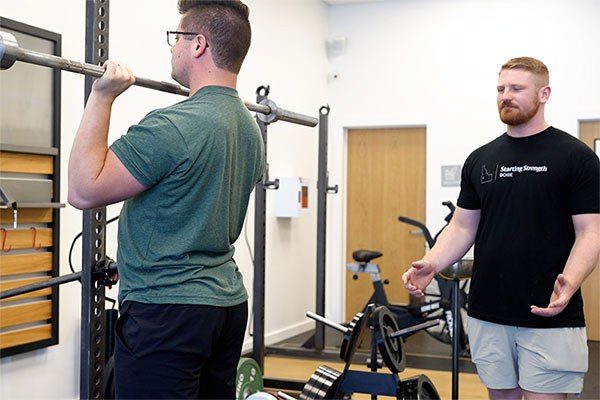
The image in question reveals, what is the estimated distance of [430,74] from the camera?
692 centimetres

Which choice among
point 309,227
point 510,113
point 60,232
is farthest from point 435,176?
point 510,113

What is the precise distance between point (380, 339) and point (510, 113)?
3.17 feet

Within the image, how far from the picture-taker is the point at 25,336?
3.52 meters

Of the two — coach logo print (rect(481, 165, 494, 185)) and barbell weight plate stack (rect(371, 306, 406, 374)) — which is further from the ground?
coach logo print (rect(481, 165, 494, 185))

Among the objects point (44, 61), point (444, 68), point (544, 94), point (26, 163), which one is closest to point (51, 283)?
point (44, 61)

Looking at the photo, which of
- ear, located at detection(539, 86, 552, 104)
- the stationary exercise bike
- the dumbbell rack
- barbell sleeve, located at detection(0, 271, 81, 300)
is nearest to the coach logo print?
ear, located at detection(539, 86, 552, 104)

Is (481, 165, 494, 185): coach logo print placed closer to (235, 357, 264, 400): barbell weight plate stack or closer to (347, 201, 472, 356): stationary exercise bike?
(235, 357, 264, 400): barbell weight plate stack

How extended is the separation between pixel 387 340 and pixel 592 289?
4.28 m

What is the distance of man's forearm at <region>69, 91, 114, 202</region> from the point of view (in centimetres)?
144

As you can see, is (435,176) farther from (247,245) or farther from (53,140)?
(53,140)

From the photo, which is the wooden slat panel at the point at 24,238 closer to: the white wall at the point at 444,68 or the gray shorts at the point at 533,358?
the gray shorts at the point at 533,358

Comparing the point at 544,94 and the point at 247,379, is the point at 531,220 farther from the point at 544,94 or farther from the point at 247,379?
the point at 247,379

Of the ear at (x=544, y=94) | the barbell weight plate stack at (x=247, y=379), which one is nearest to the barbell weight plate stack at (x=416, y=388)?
the barbell weight plate stack at (x=247, y=379)

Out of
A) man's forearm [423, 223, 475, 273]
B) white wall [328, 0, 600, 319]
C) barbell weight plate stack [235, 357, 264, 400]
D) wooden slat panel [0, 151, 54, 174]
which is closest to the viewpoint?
man's forearm [423, 223, 475, 273]
